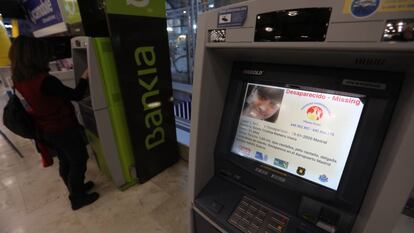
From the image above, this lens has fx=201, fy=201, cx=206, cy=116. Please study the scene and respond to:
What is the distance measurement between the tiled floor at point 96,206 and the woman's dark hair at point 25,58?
3.96ft

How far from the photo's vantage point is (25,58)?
4.21 ft

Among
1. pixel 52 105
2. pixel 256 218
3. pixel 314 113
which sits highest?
pixel 314 113

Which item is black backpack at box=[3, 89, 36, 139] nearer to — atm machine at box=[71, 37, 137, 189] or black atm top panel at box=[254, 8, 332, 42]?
atm machine at box=[71, 37, 137, 189]

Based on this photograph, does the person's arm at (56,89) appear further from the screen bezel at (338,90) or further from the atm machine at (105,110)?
the screen bezel at (338,90)

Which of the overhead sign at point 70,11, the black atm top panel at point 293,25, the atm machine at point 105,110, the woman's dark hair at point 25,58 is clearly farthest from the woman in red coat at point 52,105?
the black atm top panel at point 293,25

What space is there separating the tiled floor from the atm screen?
1201 mm

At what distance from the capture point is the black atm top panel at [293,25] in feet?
1.50

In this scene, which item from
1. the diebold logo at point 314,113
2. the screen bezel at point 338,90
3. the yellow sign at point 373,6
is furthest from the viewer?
the diebold logo at point 314,113

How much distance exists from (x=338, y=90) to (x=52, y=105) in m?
1.72

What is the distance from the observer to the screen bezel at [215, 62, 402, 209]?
543mm

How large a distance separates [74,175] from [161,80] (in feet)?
3.68

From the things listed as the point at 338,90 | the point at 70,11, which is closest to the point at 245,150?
the point at 338,90

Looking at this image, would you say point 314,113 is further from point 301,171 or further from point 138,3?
point 138,3

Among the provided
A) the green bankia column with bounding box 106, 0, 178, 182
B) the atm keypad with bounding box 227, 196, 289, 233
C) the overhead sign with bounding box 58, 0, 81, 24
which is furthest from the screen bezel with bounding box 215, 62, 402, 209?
the overhead sign with bounding box 58, 0, 81, 24
